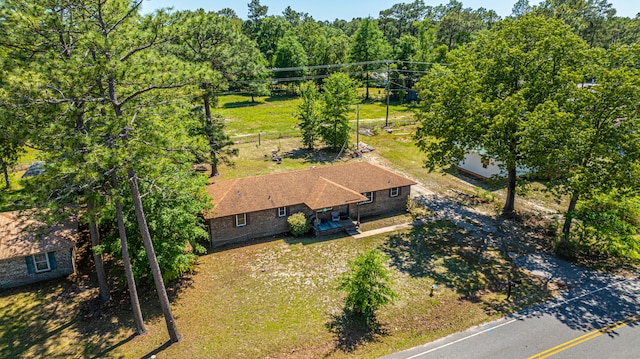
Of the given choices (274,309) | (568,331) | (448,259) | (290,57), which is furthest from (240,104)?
(568,331)

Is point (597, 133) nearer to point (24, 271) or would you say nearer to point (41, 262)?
point (41, 262)

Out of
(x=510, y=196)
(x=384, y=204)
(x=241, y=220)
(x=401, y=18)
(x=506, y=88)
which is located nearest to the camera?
(x=241, y=220)

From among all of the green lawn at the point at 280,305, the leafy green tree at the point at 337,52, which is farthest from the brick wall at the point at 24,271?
the leafy green tree at the point at 337,52

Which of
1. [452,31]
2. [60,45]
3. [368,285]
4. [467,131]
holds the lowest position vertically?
[368,285]

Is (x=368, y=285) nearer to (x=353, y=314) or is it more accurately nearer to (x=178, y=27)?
(x=353, y=314)

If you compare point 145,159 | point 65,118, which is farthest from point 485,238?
point 65,118

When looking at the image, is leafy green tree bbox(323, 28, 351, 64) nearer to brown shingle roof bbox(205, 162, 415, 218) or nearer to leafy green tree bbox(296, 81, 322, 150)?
leafy green tree bbox(296, 81, 322, 150)

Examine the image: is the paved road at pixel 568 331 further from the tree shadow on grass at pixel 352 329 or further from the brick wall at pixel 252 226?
the brick wall at pixel 252 226

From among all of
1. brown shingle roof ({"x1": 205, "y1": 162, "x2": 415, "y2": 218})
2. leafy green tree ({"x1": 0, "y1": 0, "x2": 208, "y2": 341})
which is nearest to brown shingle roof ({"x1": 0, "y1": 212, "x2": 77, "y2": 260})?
leafy green tree ({"x1": 0, "y1": 0, "x2": 208, "y2": 341})
